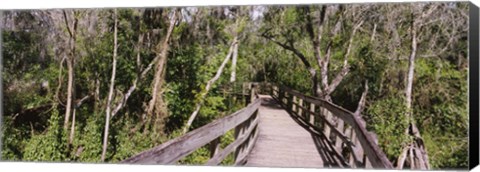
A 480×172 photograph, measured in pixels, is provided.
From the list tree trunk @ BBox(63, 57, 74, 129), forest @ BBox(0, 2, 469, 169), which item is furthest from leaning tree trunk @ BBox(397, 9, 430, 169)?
tree trunk @ BBox(63, 57, 74, 129)

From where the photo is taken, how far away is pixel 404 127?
488 centimetres

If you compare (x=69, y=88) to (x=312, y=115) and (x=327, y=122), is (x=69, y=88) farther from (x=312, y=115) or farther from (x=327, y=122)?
(x=327, y=122)

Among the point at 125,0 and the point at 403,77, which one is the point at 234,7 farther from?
the point at 403,77

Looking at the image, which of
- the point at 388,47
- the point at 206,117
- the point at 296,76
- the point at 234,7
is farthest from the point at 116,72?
the point at 388,47

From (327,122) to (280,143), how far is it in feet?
1.55

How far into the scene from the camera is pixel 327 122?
5.18 m

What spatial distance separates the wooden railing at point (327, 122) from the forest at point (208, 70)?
10 cm

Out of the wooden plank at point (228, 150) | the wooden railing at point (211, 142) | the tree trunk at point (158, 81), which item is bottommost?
the wooden plank at point (228, 150)

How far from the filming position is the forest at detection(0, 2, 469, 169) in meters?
4.77

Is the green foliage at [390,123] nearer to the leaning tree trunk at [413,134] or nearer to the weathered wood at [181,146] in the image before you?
the leaning tree trunk at [413,134]

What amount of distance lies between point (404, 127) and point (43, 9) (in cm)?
364

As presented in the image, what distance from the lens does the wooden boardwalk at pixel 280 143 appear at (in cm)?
513

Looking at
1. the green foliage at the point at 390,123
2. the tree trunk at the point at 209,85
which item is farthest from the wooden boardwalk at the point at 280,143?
the green foliage at the point at 390,123

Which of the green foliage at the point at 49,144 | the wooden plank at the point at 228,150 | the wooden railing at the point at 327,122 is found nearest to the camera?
the wooden plank at the point at 228,150
